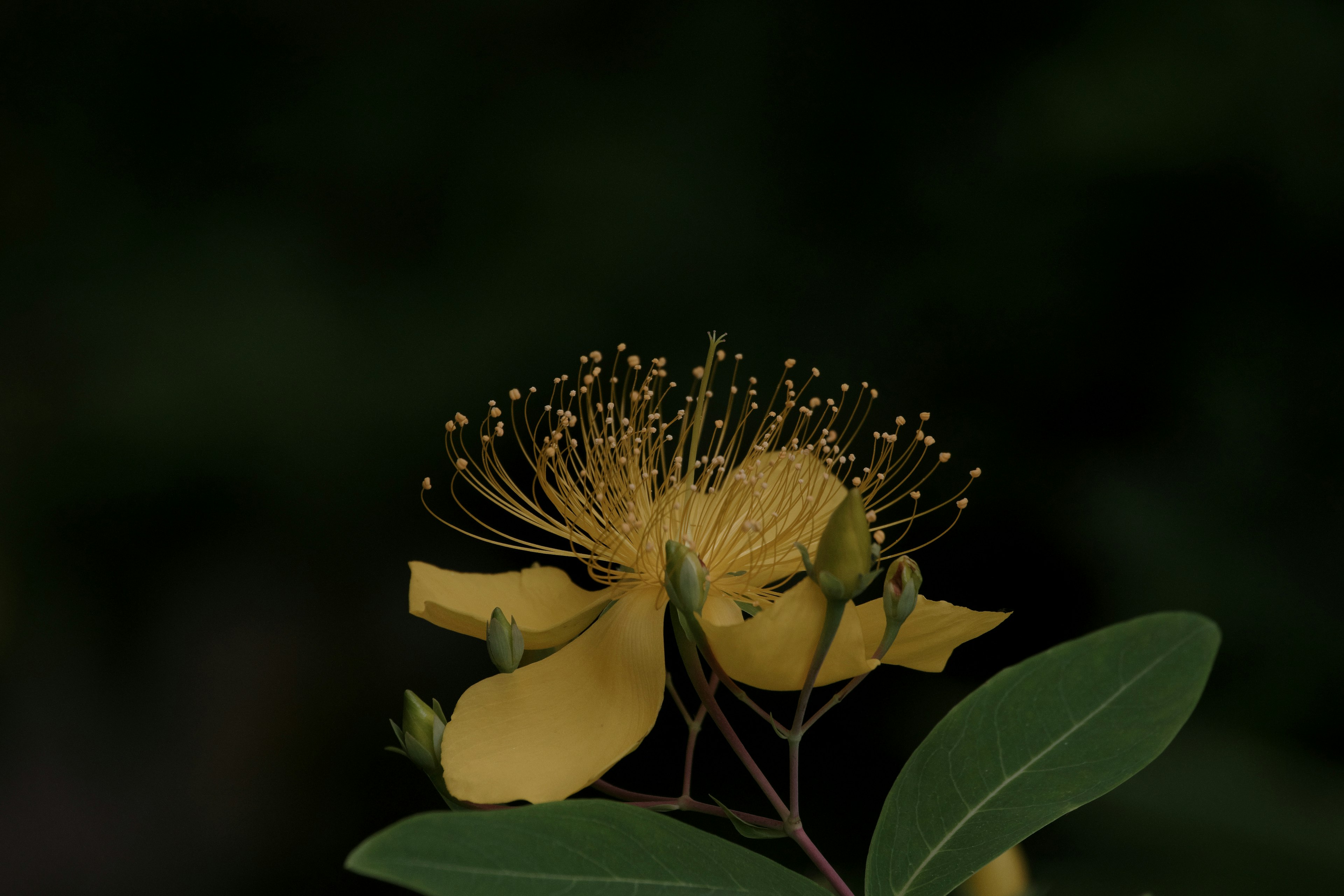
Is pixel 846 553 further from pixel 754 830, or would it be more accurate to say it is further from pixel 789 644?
pixel 754 830

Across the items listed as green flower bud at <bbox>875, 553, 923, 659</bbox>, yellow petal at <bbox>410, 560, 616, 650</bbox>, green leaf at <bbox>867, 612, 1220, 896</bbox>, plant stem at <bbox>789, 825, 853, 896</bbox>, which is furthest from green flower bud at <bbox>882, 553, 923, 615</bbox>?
yellow petal at <bbox>410, 560, 616, 650</bbox>

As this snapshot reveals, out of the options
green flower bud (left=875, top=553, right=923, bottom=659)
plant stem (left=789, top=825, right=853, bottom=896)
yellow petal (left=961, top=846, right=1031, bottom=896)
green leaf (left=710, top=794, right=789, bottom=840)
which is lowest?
yellow petal (left=961, top=846, right=1031, bottom=896)

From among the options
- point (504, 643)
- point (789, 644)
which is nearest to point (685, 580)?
point (789, 644)

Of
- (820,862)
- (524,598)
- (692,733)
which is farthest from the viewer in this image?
(524,598)

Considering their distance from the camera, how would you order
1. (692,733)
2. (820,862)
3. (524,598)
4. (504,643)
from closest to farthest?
1. (820,862)
2. (504,643)
3. (692,733)
4. (524,598)

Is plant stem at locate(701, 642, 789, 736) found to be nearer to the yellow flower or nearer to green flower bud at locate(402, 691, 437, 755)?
the yellow flower

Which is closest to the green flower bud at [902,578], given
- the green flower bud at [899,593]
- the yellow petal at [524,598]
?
the green flower bud at [899,593]

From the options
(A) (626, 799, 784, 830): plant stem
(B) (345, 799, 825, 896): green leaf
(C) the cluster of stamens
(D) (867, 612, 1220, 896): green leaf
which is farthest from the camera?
(C) the cluster of stamens
